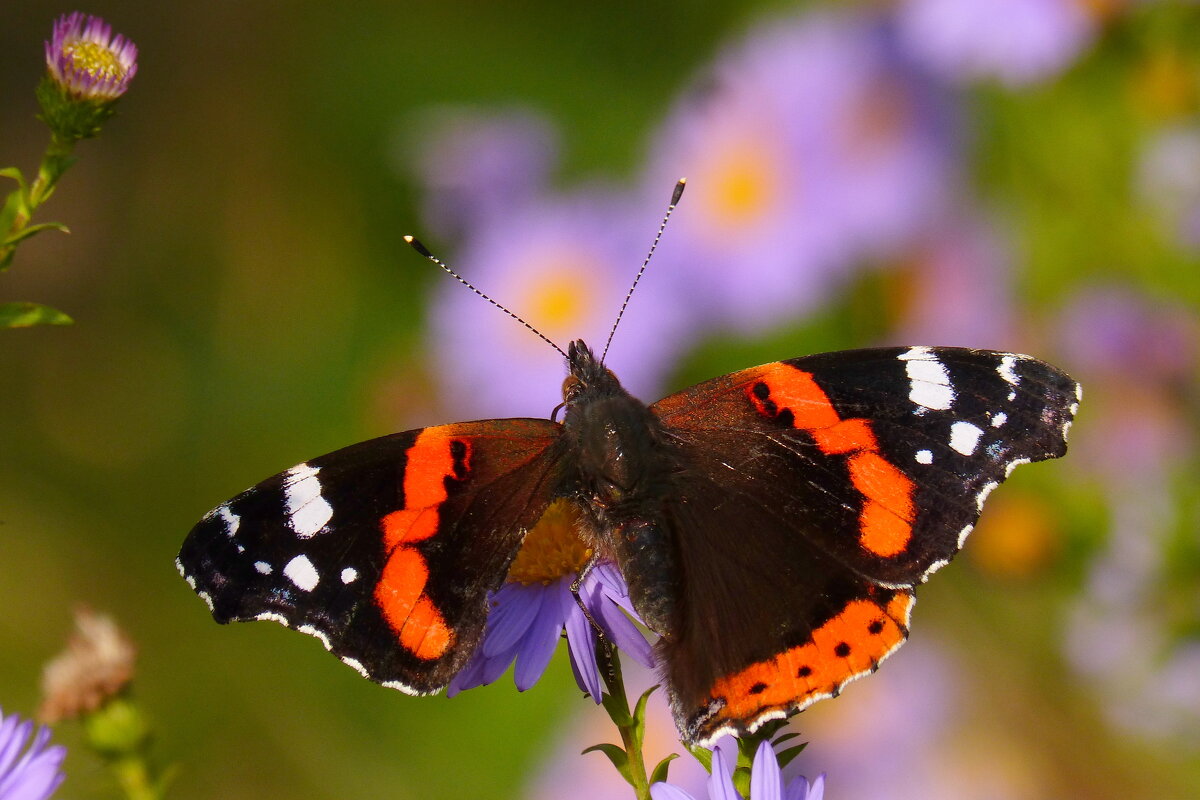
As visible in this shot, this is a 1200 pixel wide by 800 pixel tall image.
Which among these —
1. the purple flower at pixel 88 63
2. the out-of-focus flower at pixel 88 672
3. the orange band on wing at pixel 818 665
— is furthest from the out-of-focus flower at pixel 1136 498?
the purple flower at pixel 88 63

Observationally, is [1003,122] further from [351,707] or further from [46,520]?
[46,520]

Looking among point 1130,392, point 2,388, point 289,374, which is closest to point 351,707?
point 289,374

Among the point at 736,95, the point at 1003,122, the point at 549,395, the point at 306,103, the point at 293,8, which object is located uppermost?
the point at 293,8

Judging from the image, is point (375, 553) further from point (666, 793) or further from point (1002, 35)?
point (1002, 35)

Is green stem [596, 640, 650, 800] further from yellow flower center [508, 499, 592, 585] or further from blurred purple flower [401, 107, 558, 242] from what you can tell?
blurred purple flower [401, 107, 558, 242]

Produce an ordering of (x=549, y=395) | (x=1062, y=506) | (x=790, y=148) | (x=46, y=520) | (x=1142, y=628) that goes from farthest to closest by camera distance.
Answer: (x=46, y=520), (x=790, y=148), (x=549, y=395), (x=1062, y=506), (x=1142, y=628)
